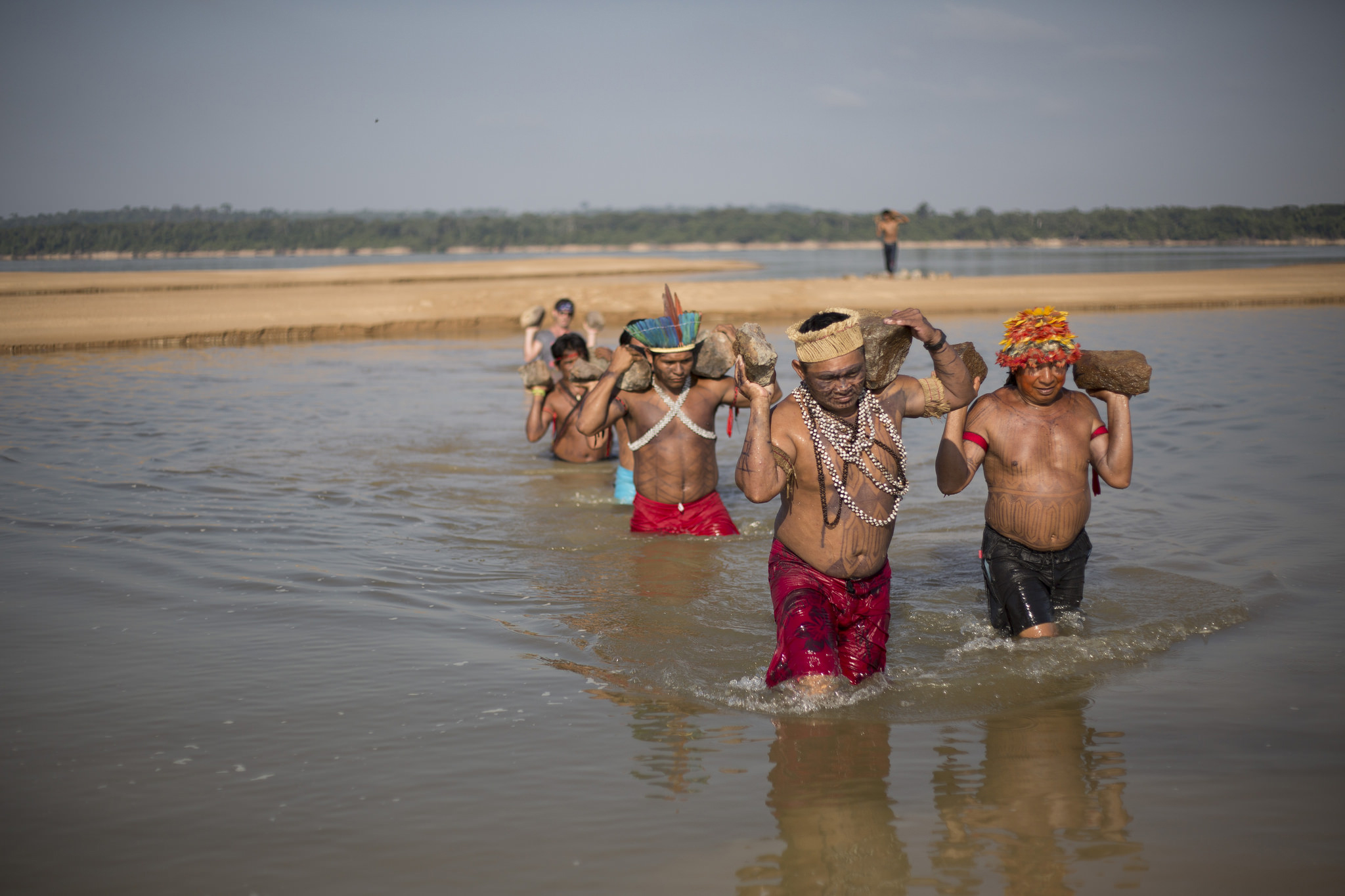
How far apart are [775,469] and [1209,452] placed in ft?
25.2

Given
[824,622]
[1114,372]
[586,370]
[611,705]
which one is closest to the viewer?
[824,622]

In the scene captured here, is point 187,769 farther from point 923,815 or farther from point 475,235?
point 475,235

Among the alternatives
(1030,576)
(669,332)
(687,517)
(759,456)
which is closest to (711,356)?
(669,332)

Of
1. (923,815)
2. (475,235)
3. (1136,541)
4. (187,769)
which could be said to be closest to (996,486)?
(923,815)

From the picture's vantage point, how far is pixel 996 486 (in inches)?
206

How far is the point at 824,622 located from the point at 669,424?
2.78 m

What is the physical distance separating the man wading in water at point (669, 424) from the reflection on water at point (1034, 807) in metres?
2.93

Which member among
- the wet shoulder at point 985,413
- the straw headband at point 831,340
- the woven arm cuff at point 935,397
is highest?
the straw headband at point 831,340

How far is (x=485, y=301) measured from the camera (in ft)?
89.1

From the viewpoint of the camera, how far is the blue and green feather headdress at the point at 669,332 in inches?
255

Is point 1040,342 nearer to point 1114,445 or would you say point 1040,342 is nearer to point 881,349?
point 1114,445

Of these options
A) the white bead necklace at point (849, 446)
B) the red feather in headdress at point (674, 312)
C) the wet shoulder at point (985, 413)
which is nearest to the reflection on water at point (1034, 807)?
the white bead necklace at point (849, 446)

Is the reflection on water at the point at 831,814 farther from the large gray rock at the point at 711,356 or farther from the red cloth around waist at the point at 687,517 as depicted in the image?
the red cloth around waist at the point at 687,517

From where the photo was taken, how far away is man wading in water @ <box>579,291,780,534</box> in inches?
260
